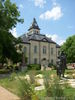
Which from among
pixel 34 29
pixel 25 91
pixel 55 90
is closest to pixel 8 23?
pixel 25 91

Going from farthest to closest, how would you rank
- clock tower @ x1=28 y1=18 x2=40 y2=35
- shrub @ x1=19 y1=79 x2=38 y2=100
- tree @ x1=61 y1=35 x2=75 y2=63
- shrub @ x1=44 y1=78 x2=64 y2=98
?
clock tower @ x1=28 y1=18 x2=40 y2=35
tree @ x1=61 y1=35 x2=75 y2=63
shrub @ x1=19 y1=79 x2=38 y2=100
shrub @ x1=44 y1=78 x2=64 y2=98

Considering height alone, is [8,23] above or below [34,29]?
below

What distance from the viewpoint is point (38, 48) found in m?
62.0

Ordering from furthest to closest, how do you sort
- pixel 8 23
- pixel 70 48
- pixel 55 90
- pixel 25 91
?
1. pixel 70 48
2. pixel 8 23
3. pixel 25 91
4. pixel 55 90

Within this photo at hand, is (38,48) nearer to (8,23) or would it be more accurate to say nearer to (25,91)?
(8,23)

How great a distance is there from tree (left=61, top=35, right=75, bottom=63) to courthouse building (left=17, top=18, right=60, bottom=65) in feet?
12.4

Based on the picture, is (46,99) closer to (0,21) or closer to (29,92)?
(29,92)

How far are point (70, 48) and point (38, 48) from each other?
376 inches

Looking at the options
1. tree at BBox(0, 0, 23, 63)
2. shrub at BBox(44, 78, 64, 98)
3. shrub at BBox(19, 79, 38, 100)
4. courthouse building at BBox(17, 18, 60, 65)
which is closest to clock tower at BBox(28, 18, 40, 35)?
courthouse building at BBox(17, 18, 60, 65)

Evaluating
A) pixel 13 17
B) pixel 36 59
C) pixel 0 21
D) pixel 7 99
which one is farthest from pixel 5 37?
pixel 36 59

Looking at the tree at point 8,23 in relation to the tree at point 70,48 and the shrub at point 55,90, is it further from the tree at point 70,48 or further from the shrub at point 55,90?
the tree at point 70,48

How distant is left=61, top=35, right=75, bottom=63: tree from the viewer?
201ft

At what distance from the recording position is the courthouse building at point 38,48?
60.0 meters

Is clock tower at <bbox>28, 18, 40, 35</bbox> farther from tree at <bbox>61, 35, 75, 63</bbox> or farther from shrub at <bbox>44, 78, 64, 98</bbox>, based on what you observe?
shrub at <bbox>44, 78, 64, 98</bbox>
